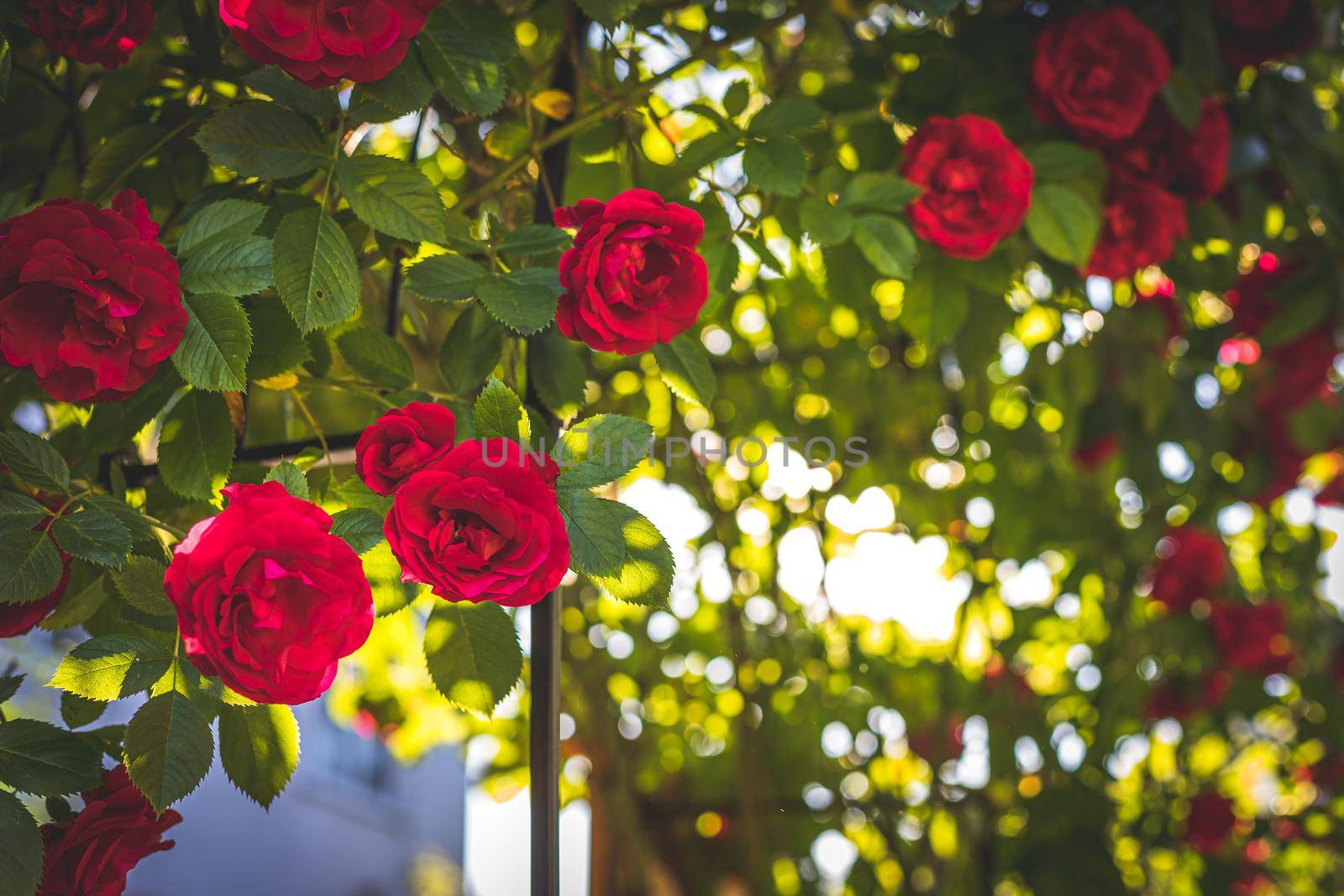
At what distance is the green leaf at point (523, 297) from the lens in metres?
0.60

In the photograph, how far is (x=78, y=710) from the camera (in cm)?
63

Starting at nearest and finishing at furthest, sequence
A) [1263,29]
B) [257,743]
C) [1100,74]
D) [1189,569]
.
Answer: [257,743] < [1100,74] < [1263,29] < [1189,569]

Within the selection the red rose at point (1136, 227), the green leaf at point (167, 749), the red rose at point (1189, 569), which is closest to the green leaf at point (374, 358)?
the green leaf at point (167, 749)

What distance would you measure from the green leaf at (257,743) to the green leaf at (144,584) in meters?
0.08

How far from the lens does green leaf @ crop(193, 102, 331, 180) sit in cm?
59

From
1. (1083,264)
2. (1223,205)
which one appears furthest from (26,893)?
(1223,205)

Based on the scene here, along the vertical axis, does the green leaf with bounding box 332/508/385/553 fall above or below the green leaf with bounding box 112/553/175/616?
above

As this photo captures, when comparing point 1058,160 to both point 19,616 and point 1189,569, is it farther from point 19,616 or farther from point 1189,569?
point 1189,569

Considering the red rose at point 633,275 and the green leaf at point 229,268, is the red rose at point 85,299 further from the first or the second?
the red rose at point 633,275

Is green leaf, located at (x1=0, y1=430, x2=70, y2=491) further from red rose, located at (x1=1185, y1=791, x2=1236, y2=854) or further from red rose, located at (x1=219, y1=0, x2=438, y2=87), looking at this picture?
red rose, located at (x1=1185, y1=791, x2=1236, y2=854)

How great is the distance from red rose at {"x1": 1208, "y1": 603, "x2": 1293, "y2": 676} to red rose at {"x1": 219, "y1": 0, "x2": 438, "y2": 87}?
1871 mm

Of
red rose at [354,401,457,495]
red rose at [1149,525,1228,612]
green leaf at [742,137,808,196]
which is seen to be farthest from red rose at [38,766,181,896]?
red rose at [1149,525,1228,612]

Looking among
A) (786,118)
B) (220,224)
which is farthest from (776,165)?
(220,224)

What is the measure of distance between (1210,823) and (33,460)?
2.27 metres
